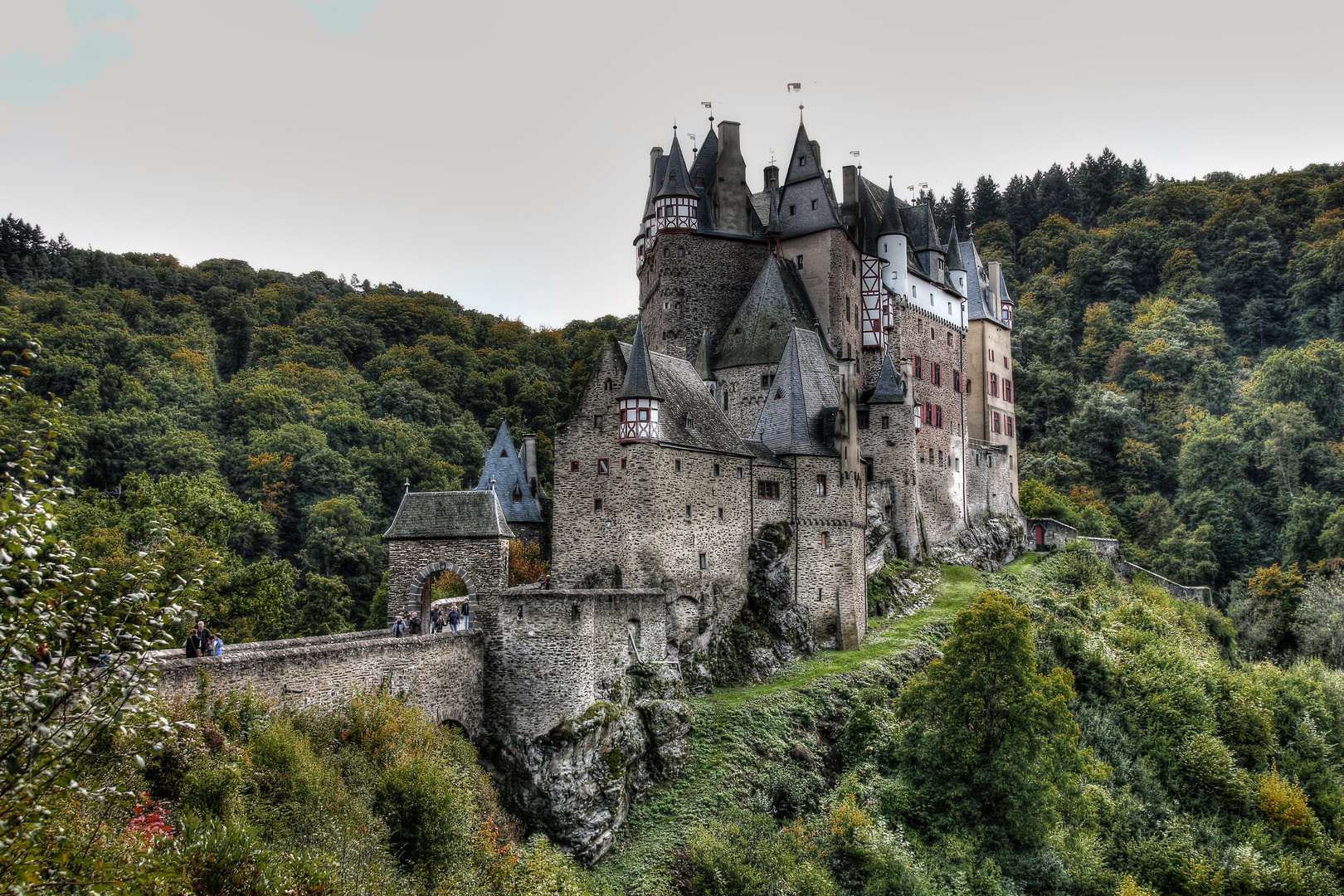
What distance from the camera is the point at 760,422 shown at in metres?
39.1

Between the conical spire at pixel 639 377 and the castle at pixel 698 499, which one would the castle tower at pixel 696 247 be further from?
the conical spire at pixel 639 377

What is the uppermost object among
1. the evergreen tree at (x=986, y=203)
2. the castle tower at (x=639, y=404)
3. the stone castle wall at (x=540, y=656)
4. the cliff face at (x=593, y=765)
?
the evergreen tree at (x=986, y=203)

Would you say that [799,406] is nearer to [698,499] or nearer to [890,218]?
[698,499]

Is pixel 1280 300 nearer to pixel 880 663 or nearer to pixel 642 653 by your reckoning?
pixel 880 663

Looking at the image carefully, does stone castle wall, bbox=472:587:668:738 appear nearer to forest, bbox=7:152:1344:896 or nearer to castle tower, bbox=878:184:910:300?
forest, bbox=7:152:1344:896

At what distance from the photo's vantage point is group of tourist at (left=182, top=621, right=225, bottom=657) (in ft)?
70.0

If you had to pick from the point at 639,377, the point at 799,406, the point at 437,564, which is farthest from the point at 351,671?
the point at 799,406

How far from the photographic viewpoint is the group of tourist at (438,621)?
91.4ft

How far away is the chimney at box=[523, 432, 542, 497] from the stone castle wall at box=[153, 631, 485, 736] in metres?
12.6

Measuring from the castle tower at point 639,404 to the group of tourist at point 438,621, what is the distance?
7.60m

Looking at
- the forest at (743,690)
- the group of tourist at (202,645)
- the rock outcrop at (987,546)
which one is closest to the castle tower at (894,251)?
the rock outcrop at (987,546)

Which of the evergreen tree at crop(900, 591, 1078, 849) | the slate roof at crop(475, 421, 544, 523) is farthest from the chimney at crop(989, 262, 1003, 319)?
the evergreen tree at crop(900, 591, 1078, 849)

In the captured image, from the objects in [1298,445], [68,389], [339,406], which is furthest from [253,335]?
[1298,445]

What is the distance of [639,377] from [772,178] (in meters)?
23.3
